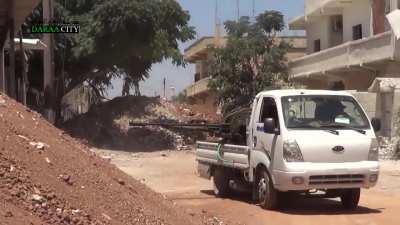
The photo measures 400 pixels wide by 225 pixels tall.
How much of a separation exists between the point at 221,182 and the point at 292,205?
2.11 metres

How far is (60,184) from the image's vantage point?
618 centimetres

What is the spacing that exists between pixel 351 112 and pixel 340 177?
52.3 inches

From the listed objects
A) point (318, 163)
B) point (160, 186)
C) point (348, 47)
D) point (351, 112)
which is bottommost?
point (160, 186)

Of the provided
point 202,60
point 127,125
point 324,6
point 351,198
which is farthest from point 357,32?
point 202,60

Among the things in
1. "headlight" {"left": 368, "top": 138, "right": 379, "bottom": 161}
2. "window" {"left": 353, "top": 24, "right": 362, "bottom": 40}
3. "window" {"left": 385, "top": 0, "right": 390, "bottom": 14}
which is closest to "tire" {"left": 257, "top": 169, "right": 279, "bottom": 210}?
"headlight" {"left": 368, "top": 138, "right": 379, "bottom": 161}

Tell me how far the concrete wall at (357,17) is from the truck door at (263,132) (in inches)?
920

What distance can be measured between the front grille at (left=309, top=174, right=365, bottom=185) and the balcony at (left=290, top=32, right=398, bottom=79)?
18477 millimetres

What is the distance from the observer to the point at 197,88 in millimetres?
60312

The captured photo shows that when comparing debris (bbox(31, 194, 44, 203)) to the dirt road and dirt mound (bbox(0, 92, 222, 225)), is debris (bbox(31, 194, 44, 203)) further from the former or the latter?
the dirt road

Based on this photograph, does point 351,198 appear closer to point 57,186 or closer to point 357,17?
point 57,186

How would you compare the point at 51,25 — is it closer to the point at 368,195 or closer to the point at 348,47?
the point at 368,195

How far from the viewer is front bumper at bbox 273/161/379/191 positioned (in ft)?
36.0

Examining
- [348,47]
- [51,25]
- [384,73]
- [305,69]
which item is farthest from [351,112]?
[305,69]

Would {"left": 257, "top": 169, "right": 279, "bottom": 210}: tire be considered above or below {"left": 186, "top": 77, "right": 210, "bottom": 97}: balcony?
below
